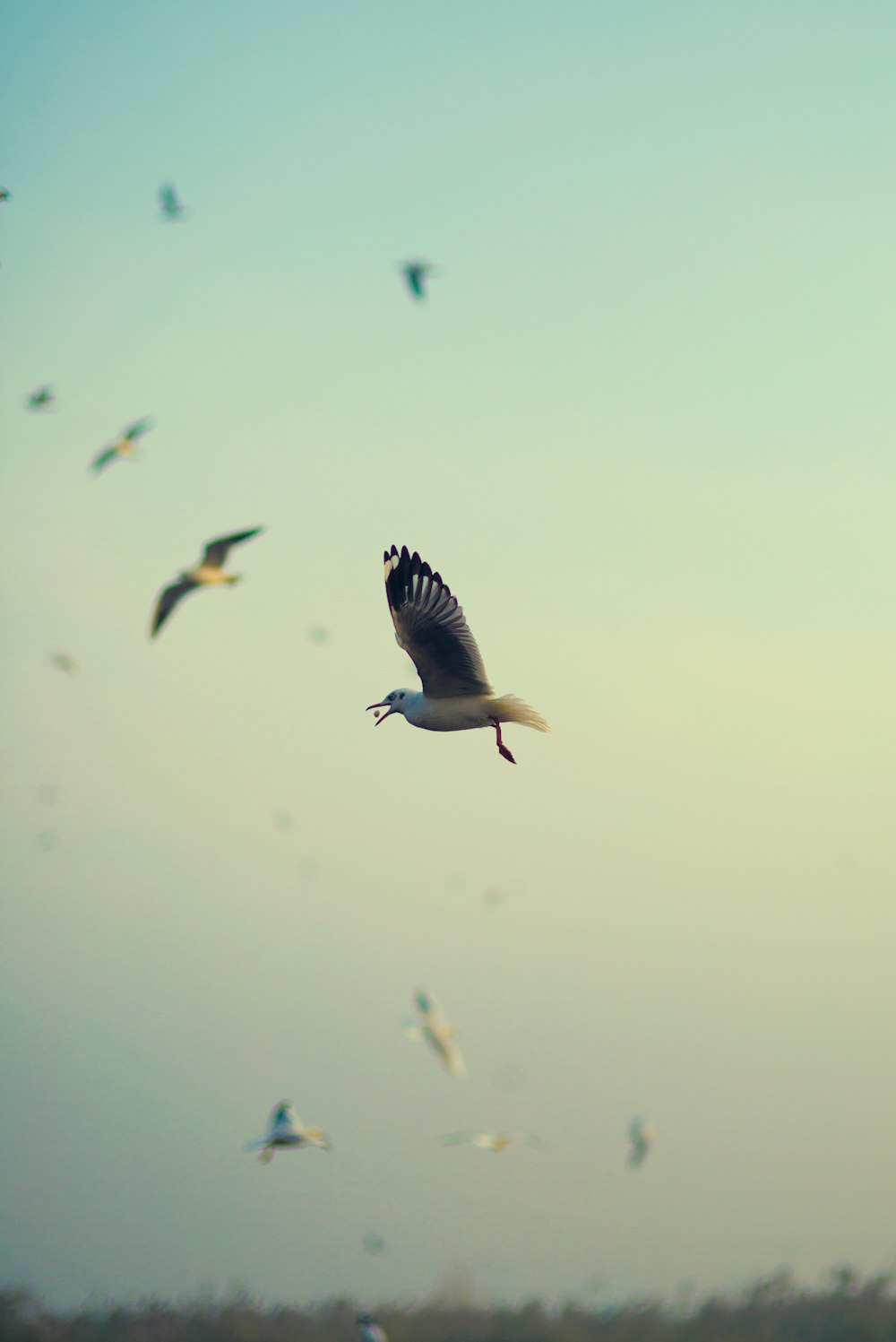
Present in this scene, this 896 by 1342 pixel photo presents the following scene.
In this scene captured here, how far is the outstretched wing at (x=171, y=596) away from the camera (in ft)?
38.2

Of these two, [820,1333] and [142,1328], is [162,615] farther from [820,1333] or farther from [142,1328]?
[820,1333]

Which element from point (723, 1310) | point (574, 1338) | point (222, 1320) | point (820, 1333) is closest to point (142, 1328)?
point (222, 1320)

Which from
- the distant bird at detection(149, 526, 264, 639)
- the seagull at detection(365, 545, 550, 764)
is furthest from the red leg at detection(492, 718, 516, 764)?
the distant bird at detection(149, 526, 264, 639)

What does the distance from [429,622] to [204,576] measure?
5137 mm

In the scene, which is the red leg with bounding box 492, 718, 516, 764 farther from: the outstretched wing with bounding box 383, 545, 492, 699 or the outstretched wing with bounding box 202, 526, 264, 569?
the outstretched wing with bounding box 202, 526, 264, 569

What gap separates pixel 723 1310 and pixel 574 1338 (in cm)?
258

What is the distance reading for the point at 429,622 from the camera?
16.5m

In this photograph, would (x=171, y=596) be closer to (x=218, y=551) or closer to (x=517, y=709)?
(x=218, y=551)

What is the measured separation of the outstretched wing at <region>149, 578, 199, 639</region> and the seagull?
4904 millimetres

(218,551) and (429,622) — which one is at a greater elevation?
(429,622)

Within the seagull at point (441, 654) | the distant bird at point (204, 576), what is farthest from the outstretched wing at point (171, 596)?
the seagull at point (441, 654)

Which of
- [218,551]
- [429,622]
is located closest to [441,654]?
[429,622]

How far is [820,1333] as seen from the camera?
74.5 ft

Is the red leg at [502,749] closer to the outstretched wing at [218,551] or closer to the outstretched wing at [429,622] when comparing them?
the outstretched wing at [429,622]
